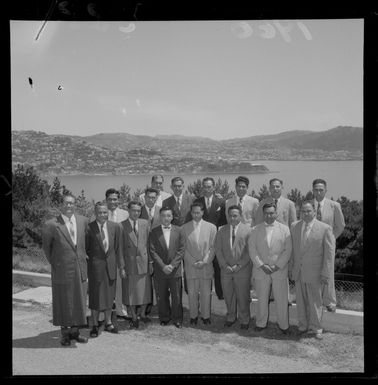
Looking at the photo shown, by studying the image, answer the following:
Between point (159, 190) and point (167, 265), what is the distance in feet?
2.86

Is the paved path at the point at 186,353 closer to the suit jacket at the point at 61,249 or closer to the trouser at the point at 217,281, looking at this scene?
the trouser at the point at 217,281

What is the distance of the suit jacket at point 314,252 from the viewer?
6285 mm

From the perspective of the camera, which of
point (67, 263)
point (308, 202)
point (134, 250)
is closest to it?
point (67, 263)

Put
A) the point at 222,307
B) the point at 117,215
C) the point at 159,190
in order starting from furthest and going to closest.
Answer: the point at 222,307
the point at 159,190
the point at 117,215

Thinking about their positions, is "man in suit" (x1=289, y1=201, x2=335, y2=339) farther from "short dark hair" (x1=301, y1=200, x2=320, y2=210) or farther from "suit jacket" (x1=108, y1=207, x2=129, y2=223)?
"suit jacket" (x1=108, y1=207, x2=129, y2=223)

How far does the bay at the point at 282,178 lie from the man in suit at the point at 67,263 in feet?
1.36

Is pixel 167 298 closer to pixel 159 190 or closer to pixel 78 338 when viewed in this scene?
pixel 78 338

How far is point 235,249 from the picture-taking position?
6.48 m

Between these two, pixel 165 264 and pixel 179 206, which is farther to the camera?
pixel 179 206

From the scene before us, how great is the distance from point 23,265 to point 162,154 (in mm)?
2250

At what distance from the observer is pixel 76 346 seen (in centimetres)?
630

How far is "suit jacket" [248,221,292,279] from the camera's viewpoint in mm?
6371

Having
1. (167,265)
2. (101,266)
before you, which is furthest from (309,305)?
(101,266)
